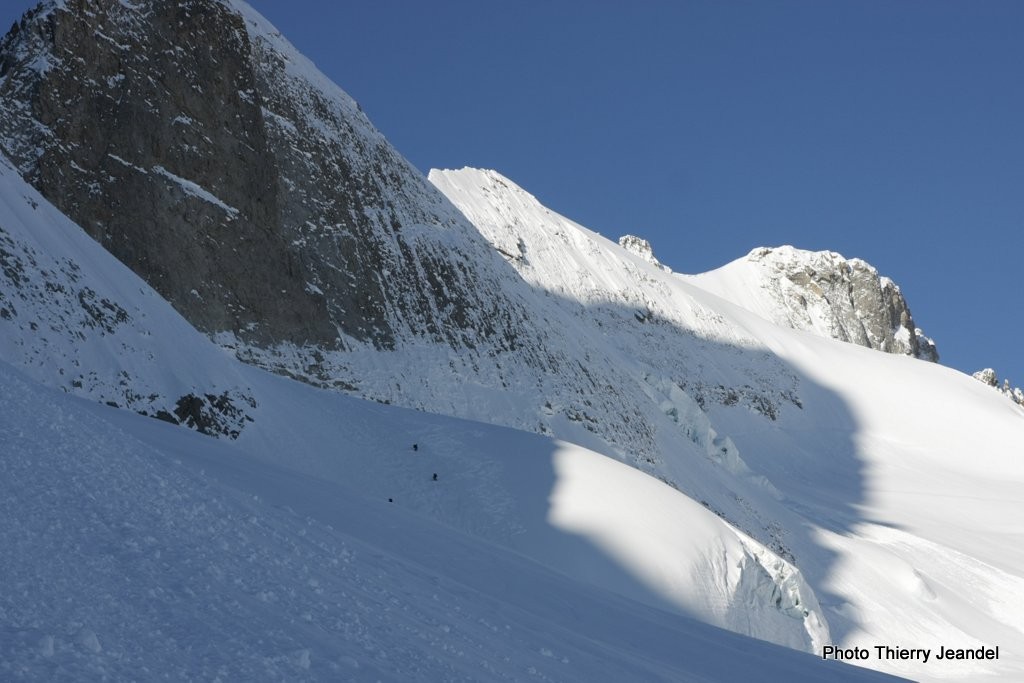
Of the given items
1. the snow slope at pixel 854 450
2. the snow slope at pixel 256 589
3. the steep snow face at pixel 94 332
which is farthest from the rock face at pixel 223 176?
the snow slope at pixel 256 589

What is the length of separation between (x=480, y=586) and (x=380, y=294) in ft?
80.2

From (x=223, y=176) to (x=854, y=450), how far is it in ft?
151

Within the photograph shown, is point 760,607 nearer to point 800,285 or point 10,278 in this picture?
point 10,278

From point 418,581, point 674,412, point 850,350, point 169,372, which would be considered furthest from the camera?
point 850,350

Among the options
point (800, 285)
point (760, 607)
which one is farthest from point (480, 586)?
point (800, 285)

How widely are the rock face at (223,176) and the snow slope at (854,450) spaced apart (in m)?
14.4

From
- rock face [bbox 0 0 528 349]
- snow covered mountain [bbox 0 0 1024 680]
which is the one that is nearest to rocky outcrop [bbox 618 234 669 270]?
snow covered mountain [bbox 0 0 1024 680]

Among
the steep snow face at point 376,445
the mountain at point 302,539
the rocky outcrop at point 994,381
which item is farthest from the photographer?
the rocky outcrop at point 994,381

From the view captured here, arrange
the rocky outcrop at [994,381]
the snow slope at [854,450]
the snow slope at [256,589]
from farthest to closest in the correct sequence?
1. the rocky outcrop at [994,381]
2. the snow slope at [854,450]
3. the snow slope at [256,589]

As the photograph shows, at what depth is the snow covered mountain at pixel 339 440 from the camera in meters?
8.59

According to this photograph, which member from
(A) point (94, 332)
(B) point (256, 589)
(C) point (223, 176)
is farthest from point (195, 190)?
(B) point (256, 589)

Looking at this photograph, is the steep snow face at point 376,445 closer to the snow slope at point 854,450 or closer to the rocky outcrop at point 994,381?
the snow slope at point 854,450

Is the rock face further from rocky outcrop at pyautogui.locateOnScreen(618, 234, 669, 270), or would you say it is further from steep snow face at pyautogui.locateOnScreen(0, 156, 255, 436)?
rocky outcrop at pyautogui.locateOnScreen(618, 234, 669, 270)

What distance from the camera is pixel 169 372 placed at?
22.2 metres
